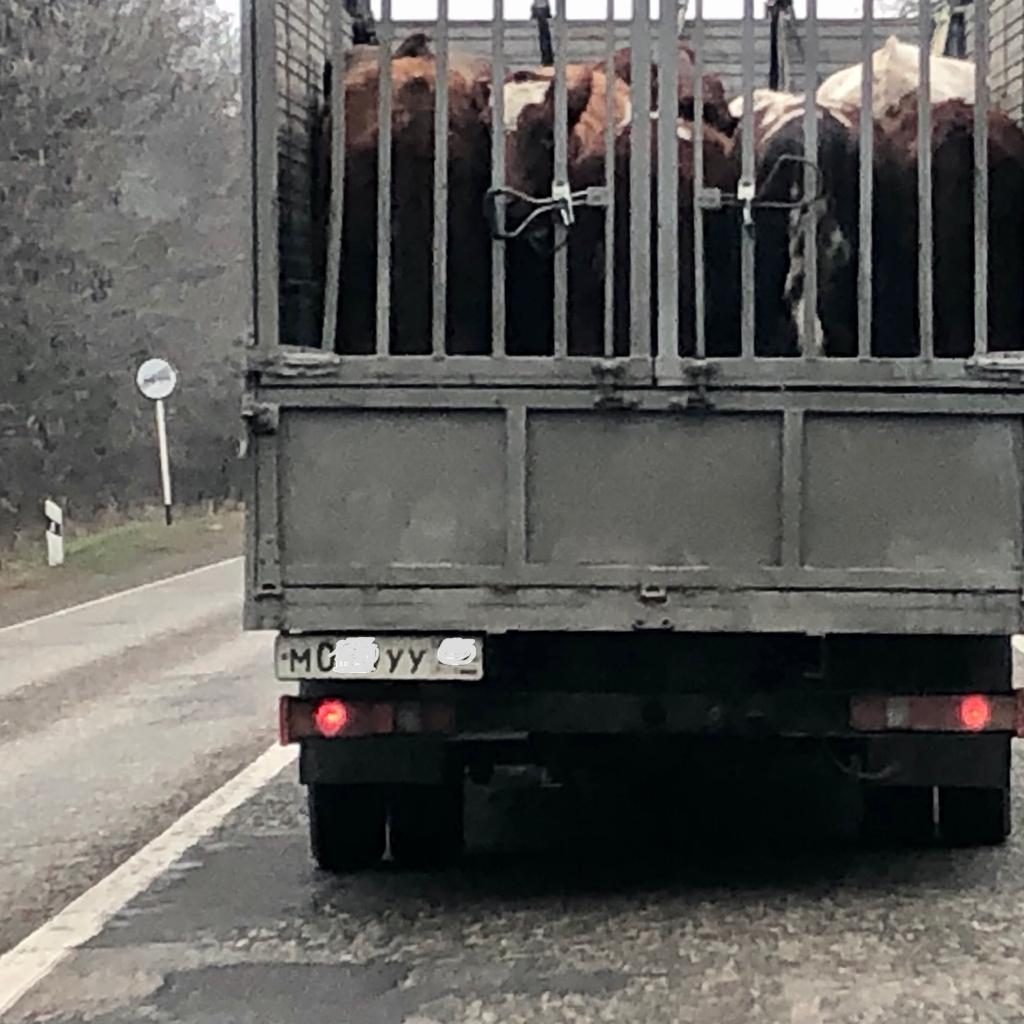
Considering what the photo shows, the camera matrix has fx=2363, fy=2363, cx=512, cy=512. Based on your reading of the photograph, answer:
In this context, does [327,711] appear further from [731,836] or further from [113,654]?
[113,654]

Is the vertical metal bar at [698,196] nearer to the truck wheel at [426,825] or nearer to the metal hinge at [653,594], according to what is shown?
the metal hinge at [653,594]

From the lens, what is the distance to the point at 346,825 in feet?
27.6

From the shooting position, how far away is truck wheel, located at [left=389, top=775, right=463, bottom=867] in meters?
8.41

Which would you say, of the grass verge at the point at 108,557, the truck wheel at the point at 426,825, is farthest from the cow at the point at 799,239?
the grass verge at the point at 108,557

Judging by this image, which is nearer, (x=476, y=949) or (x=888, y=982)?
(x=888, y=982)

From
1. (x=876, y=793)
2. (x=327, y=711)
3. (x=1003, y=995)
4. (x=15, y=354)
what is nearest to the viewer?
(x=1003, y=995)

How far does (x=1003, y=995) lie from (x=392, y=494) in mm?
2361

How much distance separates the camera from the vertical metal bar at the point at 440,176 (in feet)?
24.3

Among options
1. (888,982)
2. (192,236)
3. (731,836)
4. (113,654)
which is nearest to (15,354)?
(192,236)

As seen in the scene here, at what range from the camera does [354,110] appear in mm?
7719

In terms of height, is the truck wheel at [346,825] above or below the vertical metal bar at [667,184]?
below

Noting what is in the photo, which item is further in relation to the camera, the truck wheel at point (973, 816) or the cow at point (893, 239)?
the truck wheel at point (973, 816)

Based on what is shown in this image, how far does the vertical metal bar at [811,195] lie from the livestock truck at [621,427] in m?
0.01

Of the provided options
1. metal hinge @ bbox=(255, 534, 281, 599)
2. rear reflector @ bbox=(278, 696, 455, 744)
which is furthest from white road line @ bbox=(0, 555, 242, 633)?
metal hinge @ bbox=(255, 534, 281, 599)
